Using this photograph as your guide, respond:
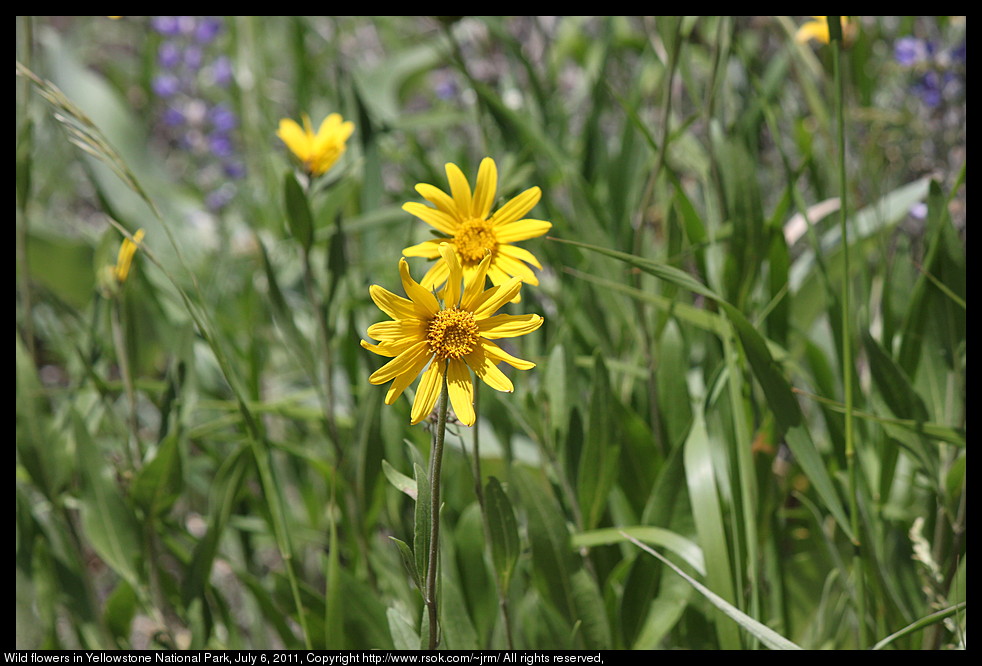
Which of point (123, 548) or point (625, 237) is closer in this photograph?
point (123, 548)

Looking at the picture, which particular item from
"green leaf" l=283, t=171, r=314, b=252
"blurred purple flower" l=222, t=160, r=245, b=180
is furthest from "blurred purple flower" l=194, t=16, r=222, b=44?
"green leaf" l=283, t=171, r=314, b=252

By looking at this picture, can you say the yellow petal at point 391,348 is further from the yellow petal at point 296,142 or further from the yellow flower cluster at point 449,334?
the yellow petal at point 296,142

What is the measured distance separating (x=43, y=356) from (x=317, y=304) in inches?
80.7

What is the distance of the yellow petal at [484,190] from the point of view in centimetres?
82

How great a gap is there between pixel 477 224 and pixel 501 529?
364 millimetres

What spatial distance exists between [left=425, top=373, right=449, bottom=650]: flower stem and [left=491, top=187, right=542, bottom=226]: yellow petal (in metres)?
0.24

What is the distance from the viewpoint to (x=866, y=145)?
1.91 m

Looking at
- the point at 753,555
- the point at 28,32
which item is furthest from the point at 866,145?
the point at 28,32

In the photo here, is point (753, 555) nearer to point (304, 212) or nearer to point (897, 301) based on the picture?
point (897, 301)

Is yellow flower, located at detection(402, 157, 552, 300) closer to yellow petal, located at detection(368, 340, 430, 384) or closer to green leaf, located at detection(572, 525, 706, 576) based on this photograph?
yellow petal, located at detection(368, 340, 430, 384)

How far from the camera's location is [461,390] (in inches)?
27.8

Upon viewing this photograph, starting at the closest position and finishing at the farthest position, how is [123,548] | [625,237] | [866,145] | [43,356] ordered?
[123,548] < [625,237] < [866,145] < [43,356]

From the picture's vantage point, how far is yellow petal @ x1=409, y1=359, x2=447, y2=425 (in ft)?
2.27

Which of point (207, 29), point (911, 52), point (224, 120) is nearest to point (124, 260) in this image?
point (911, 52)
